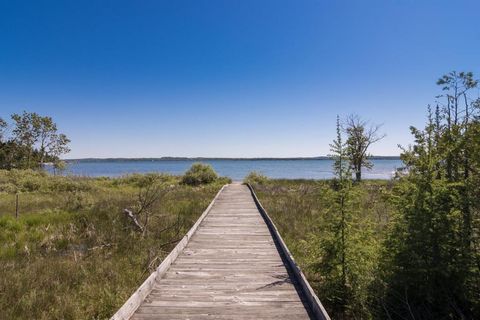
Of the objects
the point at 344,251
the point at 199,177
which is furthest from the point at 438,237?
the point at 199,177

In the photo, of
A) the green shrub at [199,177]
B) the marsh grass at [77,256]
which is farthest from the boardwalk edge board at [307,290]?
the green shrub at [199,177]

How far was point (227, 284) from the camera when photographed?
17.7 feet

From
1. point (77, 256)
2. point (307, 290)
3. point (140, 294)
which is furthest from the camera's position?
point (77, 256)

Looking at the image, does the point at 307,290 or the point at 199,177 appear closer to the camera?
the point at 307,290

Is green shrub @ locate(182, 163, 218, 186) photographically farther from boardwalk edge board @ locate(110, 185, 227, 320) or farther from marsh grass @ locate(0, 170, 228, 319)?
boardwalk edge board @ locate(110, 185, 227, 320)

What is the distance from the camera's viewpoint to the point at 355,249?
5465 millimetres

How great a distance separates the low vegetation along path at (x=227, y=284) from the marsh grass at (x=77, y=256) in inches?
39.9

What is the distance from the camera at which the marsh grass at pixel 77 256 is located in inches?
220

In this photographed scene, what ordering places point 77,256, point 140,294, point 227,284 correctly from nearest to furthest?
point 140,294 < point 227,284 < point 77,256

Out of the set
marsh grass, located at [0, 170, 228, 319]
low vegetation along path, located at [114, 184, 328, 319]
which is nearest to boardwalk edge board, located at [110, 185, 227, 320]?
low vegetation along path, located at [114, 184, 328, 319]

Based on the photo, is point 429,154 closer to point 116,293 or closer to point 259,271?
point 259,271

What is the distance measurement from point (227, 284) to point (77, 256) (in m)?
5.43

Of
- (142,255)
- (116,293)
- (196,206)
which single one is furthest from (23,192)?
(116,293)

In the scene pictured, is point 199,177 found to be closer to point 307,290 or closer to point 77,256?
point 77,256
